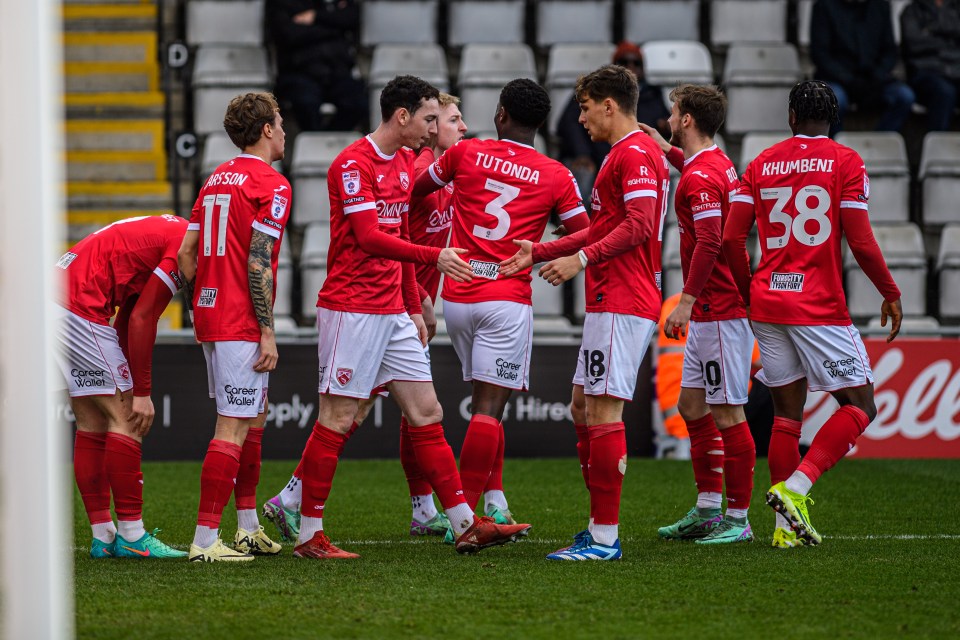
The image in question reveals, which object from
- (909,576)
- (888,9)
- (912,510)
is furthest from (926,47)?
(909,576)

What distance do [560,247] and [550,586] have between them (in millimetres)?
1567

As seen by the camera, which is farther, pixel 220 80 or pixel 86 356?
pixel 220 80

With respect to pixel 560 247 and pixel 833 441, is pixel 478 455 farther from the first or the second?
pixel 833 441

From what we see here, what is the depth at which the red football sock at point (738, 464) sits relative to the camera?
611 centimetres

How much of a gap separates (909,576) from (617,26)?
9802 millimetres

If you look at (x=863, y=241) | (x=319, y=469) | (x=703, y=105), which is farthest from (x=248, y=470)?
(x=863, y=241)

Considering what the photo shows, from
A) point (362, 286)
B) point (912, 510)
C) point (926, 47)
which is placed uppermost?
point (926, 47)

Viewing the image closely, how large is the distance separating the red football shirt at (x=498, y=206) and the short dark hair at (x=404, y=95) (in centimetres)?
50

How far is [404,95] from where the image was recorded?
552 centimetres

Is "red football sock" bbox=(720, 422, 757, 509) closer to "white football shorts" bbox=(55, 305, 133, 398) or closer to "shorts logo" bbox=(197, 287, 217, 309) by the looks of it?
"shorts logo" bbox=(197, 287, 217, 309)

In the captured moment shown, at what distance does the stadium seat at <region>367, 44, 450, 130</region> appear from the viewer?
12.5 meters

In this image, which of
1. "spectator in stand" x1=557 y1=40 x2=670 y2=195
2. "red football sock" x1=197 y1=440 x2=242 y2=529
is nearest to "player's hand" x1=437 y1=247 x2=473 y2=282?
"red football sock" x1=197 y1=440 x2=242 y2=529

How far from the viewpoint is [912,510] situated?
712 cm

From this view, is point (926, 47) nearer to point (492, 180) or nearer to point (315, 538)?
point (492, 180)
